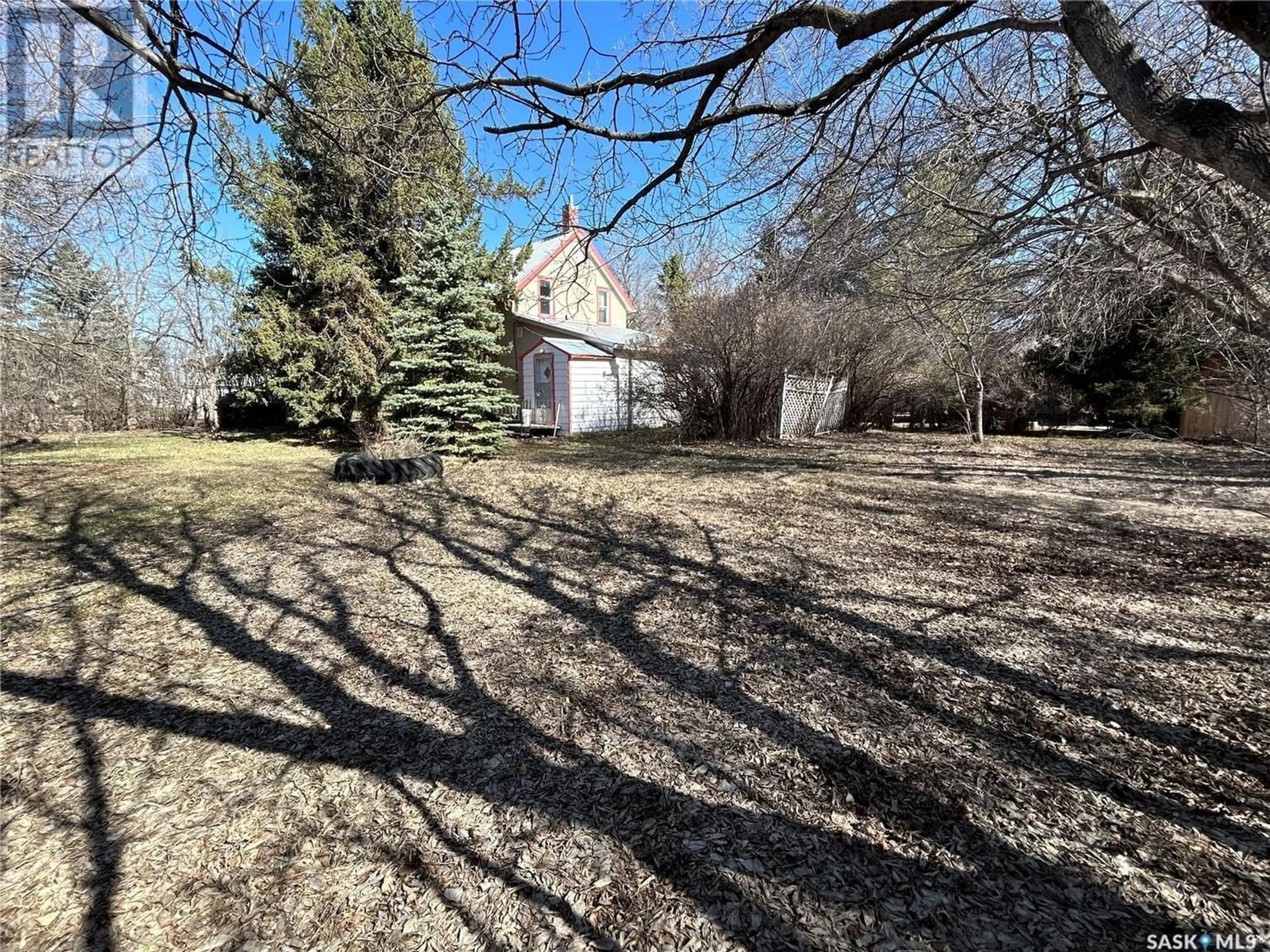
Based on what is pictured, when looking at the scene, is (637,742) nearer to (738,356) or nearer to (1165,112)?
(1165,112)

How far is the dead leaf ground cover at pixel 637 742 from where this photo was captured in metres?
1.54

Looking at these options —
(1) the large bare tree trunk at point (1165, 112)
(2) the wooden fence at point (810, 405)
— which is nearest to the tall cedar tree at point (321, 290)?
(1) the large bare tree trunk at point (1165, 112)

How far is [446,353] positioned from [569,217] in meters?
8.57

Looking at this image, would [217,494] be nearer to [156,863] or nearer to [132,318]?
[132,318]

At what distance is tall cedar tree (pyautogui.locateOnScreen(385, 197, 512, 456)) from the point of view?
11016 mm

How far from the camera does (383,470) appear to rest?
827 cm

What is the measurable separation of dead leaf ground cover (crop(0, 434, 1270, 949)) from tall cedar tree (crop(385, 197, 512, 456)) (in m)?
6.02

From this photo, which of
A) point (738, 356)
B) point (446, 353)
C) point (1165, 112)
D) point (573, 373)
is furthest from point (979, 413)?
point (1165, 112)

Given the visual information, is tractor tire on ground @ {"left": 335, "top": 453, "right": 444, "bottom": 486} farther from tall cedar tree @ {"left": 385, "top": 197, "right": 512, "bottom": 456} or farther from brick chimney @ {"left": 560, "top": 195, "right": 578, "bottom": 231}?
brick chimney @ {"left": 560, "top": 195, "right": 578, "bottom": 231}

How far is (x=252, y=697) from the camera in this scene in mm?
2625

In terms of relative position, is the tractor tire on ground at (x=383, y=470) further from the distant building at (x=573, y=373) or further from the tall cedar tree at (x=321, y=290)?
the distant building at (x=573, y=373)

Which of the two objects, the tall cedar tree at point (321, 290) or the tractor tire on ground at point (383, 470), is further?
the tall cedar tree at point (321, 290)

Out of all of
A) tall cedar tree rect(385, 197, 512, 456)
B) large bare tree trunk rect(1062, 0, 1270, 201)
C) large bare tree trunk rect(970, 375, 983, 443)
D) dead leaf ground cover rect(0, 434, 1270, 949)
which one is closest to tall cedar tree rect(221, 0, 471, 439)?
tall cedar tree rect(385, 197, 512, 456)

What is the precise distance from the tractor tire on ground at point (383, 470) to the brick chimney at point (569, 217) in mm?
5829
